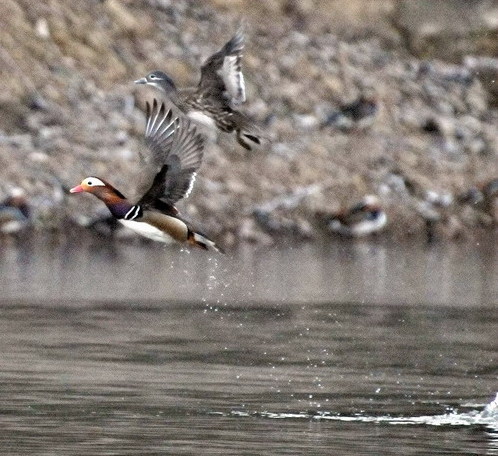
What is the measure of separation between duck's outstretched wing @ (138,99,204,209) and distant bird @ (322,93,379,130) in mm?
14922

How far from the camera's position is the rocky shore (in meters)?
25.8

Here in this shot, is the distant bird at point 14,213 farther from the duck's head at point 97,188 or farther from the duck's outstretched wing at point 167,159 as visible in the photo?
the duck's head at point 97,188

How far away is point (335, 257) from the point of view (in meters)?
24.3

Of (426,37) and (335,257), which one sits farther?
(426,37)

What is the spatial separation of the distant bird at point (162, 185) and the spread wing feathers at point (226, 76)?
1962mm

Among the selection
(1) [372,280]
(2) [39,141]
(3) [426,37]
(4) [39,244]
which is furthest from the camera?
(3) [426,37]

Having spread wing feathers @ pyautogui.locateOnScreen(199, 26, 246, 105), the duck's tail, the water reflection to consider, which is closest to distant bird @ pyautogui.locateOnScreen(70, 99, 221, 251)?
the duck's tail

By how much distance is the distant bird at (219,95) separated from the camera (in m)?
15.8

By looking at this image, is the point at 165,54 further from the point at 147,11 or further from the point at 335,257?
the point at 335,257

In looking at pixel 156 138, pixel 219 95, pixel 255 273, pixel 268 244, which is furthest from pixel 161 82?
pixel 268 244

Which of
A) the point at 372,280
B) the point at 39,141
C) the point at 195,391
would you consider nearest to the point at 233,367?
the point at 195,391

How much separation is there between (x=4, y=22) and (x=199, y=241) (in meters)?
14.9

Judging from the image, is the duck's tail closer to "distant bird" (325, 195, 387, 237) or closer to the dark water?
the dark water

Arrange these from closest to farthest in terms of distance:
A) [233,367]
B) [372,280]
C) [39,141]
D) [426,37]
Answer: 1. [233,367]
2. [372,280]
3. [39,141]
4. [426,37]
